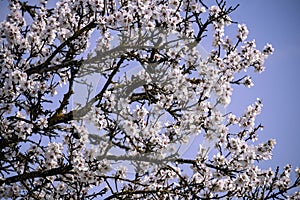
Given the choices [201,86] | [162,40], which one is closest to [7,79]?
[162,40]

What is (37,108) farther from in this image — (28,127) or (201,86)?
(201,86)

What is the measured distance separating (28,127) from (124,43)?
5.45 ft

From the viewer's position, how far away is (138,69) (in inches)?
238

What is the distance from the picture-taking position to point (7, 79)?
5262 millimetres

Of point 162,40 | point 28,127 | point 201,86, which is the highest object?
point 162,40

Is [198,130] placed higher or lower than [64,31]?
lower

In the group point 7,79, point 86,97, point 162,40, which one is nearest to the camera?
point 7,79

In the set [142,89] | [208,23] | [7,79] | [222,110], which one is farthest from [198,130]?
[7,79]

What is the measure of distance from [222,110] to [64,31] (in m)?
2.51

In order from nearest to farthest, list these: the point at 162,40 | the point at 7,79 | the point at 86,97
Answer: the point at 7,79
the point at 86,97
the point at 162,40

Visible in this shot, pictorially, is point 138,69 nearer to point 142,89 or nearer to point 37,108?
point 142,89

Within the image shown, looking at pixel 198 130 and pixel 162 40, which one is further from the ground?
pixel 162 40

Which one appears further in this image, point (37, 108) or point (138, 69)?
point (138, 69)

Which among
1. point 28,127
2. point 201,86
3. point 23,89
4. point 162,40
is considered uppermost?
point 162,40
